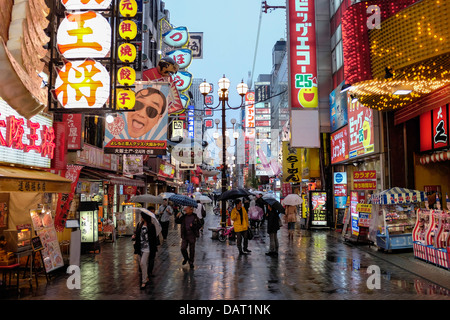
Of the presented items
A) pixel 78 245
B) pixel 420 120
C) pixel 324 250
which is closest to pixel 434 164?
pixel 420 120

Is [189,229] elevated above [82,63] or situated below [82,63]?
below

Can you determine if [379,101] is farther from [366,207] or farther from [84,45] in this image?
[84,45]

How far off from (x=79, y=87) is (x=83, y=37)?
1.25 meters

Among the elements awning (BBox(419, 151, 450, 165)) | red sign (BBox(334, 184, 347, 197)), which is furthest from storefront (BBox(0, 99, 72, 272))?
red sign (BBox(334, 184, 347, 197))

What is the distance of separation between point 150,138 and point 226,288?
27.1ft

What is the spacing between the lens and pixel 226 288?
9.09 metres

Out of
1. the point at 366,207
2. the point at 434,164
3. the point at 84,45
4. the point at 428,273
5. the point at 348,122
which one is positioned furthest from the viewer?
the point at 348,122

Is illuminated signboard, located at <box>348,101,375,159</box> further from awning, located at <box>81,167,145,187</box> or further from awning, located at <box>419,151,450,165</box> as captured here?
awning, located at <box>81,167,145,187</box>

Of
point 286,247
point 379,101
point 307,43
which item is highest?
point 307,43

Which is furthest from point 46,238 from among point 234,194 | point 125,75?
point 234,194

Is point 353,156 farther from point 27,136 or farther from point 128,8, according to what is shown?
point 27,136

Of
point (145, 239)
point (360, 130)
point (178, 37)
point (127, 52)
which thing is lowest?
Result: point (145, 239)

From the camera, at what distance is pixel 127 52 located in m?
13.4

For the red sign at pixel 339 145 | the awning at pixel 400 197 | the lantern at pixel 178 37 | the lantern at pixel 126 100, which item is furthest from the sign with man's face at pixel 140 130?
the lantern at pixel 178 37
